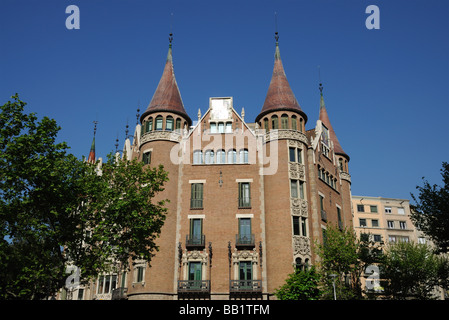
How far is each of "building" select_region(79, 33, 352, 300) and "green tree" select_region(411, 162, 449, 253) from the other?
9.89 m

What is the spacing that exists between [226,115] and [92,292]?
23567mm

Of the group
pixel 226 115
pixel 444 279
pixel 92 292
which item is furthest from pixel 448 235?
pixel 92 292

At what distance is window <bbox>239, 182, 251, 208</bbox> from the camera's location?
138 feet

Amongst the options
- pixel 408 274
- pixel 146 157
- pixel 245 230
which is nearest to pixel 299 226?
pixel 245 230

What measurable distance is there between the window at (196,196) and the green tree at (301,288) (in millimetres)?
11547

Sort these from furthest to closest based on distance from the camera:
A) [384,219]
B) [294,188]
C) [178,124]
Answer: [384,219] < [178,124] < [294,188]

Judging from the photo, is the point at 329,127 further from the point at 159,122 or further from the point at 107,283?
the point at 107,283

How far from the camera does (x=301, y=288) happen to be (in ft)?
112

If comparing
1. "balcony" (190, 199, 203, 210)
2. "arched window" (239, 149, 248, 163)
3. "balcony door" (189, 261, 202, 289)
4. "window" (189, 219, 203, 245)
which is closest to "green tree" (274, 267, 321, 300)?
"balcony door" (189, 261, 202, 289)

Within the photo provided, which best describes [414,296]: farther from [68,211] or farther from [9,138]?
[9,138]

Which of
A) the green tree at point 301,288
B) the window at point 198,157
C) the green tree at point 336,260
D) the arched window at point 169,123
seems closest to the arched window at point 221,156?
the window at point 198,157

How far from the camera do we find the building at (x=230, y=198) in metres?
39.7

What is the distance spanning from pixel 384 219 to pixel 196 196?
48.1 metres

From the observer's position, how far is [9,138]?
27094 millimetres
